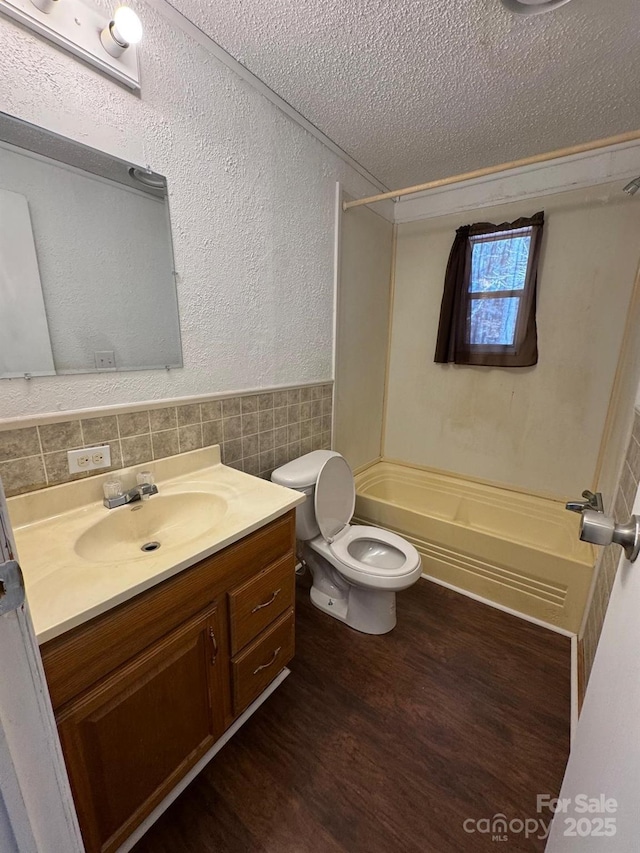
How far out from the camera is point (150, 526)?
116 centimetres

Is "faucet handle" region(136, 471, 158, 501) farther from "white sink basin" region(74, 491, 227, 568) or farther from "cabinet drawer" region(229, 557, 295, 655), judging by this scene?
"cabinet drawer" region(229, 557, 295, 655)

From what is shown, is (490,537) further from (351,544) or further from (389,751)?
(389,751)

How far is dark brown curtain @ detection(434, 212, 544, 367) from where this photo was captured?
204 cm

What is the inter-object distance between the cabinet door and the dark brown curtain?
2.12 metres

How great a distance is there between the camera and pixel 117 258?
1.10 meters

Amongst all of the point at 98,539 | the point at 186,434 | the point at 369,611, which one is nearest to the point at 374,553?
the point at 369,611

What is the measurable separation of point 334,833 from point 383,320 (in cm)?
254

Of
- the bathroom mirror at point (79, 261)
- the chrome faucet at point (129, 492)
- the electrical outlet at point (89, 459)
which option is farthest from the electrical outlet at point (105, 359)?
the chrome faucet at point (129, 492)

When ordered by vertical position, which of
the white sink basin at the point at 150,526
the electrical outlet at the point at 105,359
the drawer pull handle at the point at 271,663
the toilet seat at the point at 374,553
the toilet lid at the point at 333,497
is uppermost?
the electrical outlet at the point at 105,359

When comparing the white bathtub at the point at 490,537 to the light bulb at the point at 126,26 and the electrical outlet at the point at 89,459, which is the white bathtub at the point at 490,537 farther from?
the light bulb at the point at 126,26

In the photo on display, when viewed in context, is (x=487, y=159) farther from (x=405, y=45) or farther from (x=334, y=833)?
(x=334, y=833)

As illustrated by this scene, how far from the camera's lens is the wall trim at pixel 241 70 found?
109 centimetres

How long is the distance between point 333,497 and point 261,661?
752 millimetres

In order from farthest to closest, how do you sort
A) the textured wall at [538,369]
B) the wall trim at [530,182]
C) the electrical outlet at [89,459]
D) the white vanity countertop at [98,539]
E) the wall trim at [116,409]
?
the textured wall at [538,369] → the wall trim at [530,182] → the electrical outlet at [89,459] → the wall trim at [116,409] → the white vanity countertop at [98,539]
